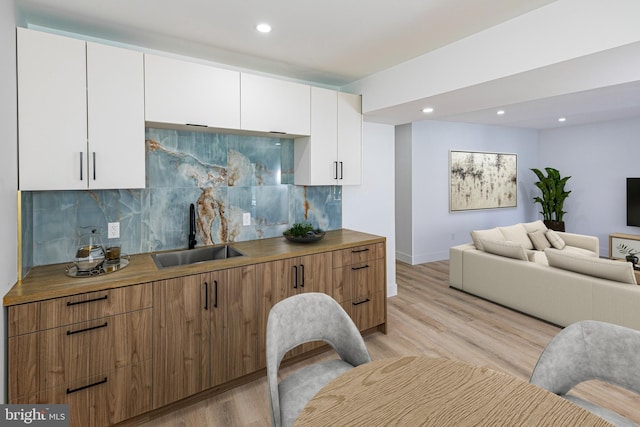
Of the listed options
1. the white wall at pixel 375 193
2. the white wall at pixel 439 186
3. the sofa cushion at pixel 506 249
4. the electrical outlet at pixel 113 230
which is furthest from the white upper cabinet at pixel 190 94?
the white wall at pixel 439 186

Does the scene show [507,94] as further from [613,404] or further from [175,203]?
[175,203]

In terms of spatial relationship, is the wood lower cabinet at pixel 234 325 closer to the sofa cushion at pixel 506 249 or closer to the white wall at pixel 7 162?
the white wall at pixel 7 162

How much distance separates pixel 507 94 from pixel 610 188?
17.4 ft

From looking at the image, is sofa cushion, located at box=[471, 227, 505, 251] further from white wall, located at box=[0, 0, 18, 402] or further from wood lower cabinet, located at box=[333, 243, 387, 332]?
white wall, located at box=[0, 0, 18, 402]

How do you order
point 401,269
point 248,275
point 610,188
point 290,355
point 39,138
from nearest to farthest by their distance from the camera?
point 39,138 → point 248,275 → point 290,355 → point 401,269 → point 610,188

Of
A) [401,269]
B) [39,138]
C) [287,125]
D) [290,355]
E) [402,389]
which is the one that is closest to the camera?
[402,389]

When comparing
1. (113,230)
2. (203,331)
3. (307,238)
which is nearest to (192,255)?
(113,230)

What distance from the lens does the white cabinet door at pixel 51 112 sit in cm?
187

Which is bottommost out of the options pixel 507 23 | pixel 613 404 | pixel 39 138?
pixel 613 404

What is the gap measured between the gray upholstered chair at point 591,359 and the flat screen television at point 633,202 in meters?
6.19

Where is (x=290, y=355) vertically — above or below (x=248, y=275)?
below

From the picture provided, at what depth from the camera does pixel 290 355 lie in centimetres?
260

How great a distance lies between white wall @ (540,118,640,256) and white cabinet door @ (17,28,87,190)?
26.4ft

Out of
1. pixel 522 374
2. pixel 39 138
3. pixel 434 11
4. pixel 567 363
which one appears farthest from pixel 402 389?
→ pixel 39 138
